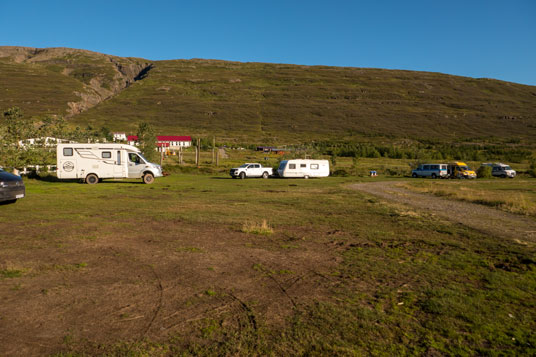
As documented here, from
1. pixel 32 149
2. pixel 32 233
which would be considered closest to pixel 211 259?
pixel 32 233

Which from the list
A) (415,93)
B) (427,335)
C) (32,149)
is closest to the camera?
(427,335)

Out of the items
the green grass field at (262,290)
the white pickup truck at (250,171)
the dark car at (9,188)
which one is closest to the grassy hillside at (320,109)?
the white pickup truck at (250,171)

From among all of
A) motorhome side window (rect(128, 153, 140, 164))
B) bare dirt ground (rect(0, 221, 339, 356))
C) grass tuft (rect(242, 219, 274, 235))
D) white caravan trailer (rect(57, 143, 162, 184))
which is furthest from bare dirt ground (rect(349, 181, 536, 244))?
white caravan trailer (rect(57, 143, 162, 184))

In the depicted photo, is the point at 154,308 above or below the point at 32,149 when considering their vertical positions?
below

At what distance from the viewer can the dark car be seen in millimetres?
12456

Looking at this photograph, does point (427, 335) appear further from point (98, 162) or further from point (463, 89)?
point (463, 89)

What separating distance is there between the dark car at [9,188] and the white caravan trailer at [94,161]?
37.6ft

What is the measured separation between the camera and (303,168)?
3734 cm

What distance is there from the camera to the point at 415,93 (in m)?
178

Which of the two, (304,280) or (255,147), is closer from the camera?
(304,280)

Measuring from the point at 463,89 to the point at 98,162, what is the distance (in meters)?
198

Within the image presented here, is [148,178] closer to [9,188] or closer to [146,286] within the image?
[9,188]

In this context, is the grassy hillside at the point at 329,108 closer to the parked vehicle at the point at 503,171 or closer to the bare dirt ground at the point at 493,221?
the parked vehicle at the point at 503,171

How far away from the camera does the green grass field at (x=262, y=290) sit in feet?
12.2
